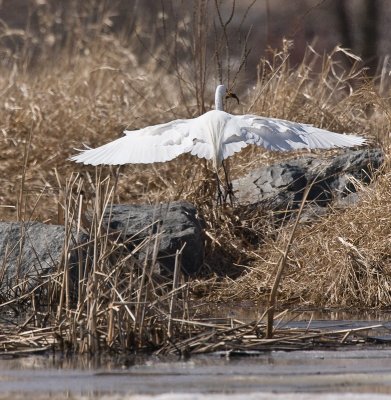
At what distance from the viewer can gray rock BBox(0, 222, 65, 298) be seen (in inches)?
327

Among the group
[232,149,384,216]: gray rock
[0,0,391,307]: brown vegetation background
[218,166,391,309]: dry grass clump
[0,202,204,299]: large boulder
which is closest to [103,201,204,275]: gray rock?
[0,202,204,299]: large boulder

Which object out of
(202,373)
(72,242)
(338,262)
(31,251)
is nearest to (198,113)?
(31,251)

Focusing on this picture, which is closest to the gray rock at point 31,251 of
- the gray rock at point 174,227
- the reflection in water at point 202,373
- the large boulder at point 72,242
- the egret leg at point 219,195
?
the large boulder at point 72,242

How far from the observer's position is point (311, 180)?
10.3m

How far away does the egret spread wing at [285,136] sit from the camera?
891 centimetres

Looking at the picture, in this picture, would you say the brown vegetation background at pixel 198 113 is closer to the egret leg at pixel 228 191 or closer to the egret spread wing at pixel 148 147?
the egret leg at pixel 228 191

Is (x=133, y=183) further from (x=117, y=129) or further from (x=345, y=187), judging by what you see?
(x=345, y=187)

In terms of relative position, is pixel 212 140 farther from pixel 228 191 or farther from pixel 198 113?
pixel 198 113

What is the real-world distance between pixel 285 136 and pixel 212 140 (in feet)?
1.62

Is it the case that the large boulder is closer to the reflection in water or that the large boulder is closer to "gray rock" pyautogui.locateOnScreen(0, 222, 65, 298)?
"gray rock" pyautogui.locateOnScreen(0, 222, 65, 298)

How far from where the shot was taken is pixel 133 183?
11672 millimetres

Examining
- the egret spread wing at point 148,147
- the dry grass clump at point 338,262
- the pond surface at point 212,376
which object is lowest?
the pond surface at point 212,376

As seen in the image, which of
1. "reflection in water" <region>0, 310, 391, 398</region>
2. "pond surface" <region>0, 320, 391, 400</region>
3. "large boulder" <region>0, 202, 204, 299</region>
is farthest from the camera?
"large boulder" <region>0, 202, 204, 299</region>

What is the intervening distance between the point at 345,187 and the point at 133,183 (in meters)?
2.29
